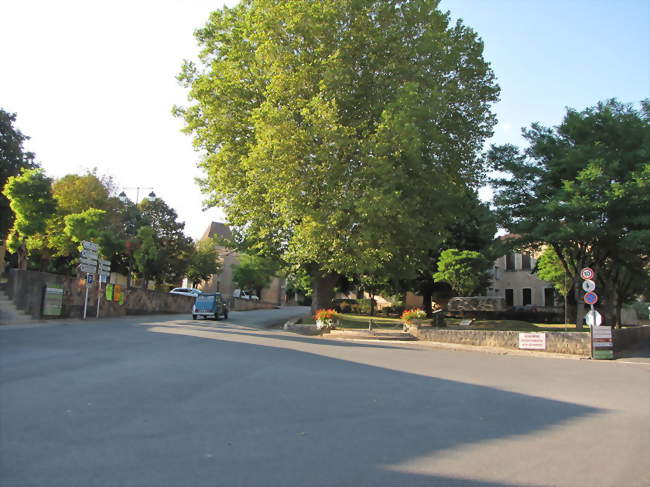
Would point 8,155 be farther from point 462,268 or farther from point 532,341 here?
point 532,341

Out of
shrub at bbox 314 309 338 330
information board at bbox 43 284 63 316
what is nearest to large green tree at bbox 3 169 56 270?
information board at bbox 43 284 63 316

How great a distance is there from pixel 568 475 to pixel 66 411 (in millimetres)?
5209

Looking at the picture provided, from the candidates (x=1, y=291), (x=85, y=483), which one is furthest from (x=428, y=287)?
(x=85, y=483)

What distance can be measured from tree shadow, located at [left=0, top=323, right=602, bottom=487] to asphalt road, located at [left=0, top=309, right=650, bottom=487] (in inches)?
0.8

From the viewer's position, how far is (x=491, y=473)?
448cm

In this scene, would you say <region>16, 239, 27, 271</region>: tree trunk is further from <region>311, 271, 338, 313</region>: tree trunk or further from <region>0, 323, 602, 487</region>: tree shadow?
<region>0, 323, 602, 487</region>: tree shadow

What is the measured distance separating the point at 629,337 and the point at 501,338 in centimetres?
802

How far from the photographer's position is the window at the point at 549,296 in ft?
189

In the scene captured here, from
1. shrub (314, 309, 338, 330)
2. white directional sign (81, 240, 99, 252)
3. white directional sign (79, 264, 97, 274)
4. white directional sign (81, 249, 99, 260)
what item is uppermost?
white directional sign (81, 240, 99, 252)

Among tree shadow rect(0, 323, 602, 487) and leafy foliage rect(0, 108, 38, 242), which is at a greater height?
leafy foliage rect(0, 108, 38, 242)

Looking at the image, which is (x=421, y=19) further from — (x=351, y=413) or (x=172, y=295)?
(x=172, y=295)

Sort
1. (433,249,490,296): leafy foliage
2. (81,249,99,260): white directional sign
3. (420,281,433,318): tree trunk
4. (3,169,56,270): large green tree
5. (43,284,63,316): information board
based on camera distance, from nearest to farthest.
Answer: (43,284,63,316): information board < (81,249,99,260): white directional sign < (3,169,56,270): large green tree < (433,249,490,296): leafy foliage < (420,281,433,318): tree trunk

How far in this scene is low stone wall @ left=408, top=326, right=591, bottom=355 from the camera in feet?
62.8

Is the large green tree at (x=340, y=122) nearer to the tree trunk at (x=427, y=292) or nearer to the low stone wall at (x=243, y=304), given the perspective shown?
the tree trunk at (x=427, y=292)
